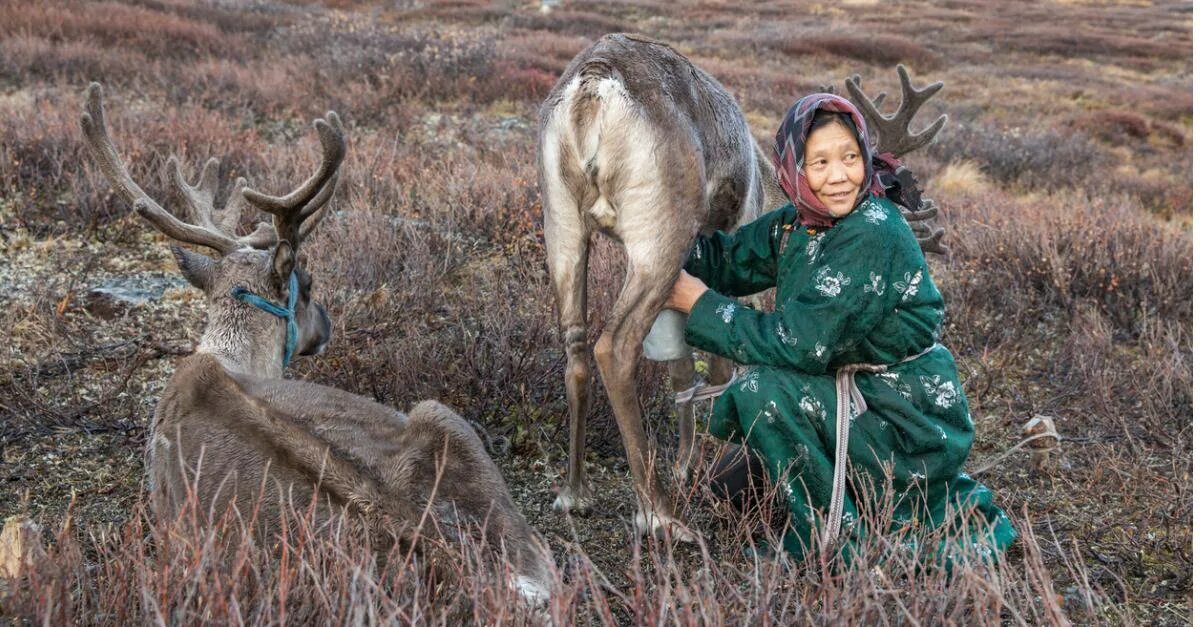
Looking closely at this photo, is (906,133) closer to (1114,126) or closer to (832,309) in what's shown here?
(832,309)

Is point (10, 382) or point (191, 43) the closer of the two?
point (10, 382)

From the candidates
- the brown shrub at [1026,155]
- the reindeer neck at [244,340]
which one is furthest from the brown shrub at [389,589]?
the brown shrub at [1026,155]

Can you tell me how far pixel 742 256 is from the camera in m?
3.22

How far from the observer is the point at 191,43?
12.7m

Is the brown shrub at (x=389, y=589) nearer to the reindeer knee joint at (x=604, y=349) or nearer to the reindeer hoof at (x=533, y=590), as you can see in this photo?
the reindeer hoof at (x=533, y=590)

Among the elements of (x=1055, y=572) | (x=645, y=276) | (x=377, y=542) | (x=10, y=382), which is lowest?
(x=1055, y=572)

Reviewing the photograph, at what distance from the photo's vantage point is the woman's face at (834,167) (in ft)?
9.14

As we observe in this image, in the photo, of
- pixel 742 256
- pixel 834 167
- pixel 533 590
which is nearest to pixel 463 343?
pixel 742 256

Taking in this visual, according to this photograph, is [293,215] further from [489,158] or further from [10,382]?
[489,158]

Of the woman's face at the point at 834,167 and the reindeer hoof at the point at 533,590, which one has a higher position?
the woman's face at the point at 834,167

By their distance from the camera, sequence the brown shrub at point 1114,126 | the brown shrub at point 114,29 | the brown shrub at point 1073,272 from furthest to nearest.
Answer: the brown shrub at point 1114,126
the brown shrub at point 114,29
the brown shrub at point 1073,272

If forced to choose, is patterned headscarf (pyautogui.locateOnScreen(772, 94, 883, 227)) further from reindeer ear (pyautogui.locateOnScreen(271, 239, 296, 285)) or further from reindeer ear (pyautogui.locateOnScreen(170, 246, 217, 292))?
reindeer ear (pyautogui.locateOnScreen(170, 246, 217, 292))

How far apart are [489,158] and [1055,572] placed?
6.29m

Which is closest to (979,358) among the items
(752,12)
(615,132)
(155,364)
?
(615,132)
